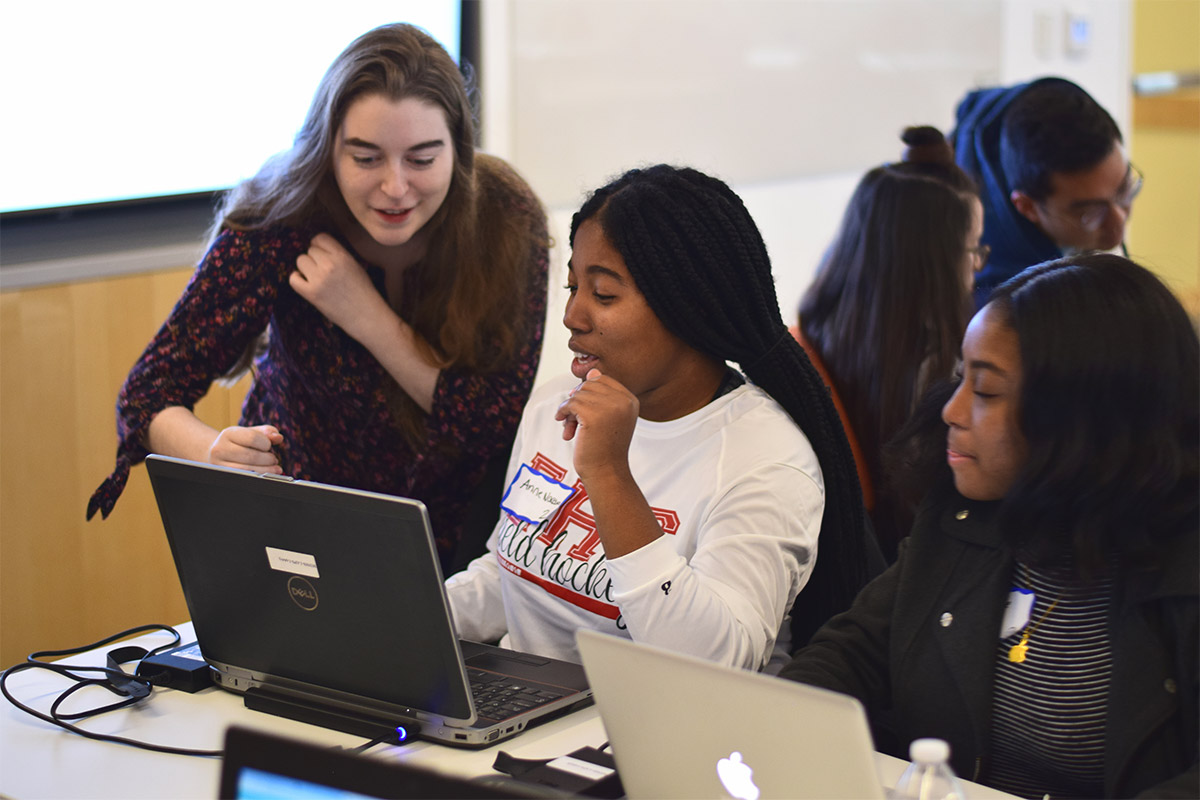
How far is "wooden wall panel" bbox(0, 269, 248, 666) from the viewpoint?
2.58m

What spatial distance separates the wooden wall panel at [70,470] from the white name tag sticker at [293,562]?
1.54 meters

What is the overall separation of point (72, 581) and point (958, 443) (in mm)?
2104

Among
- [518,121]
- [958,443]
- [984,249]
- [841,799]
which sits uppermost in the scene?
[518,121]

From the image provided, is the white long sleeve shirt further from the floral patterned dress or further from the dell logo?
the dell logo

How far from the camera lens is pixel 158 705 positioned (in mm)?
1442

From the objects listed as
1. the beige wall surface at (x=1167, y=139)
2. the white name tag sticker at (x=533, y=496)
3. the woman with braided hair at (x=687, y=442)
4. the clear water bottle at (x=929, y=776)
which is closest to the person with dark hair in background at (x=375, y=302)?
the white name tag sticker at (x=533, y=496)

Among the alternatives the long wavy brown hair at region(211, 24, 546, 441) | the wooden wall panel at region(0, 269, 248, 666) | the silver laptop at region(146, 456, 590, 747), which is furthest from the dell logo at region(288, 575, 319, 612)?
the wooden wall panel at region(0, 269, 248, 666)

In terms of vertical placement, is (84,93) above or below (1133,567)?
above

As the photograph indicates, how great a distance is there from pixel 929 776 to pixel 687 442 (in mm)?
600

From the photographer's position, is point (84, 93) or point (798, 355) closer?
point (798, 355)

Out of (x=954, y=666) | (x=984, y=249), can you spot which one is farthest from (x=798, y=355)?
(x=984, y=249)

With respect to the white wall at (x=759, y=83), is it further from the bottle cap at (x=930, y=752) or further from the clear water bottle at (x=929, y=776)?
the bottle cap at (x=930, y=752)

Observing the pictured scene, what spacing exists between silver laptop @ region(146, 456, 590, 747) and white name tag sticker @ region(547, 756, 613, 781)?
0.10 meters

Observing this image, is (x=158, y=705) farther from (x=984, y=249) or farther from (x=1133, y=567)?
(x=984, y=249)
